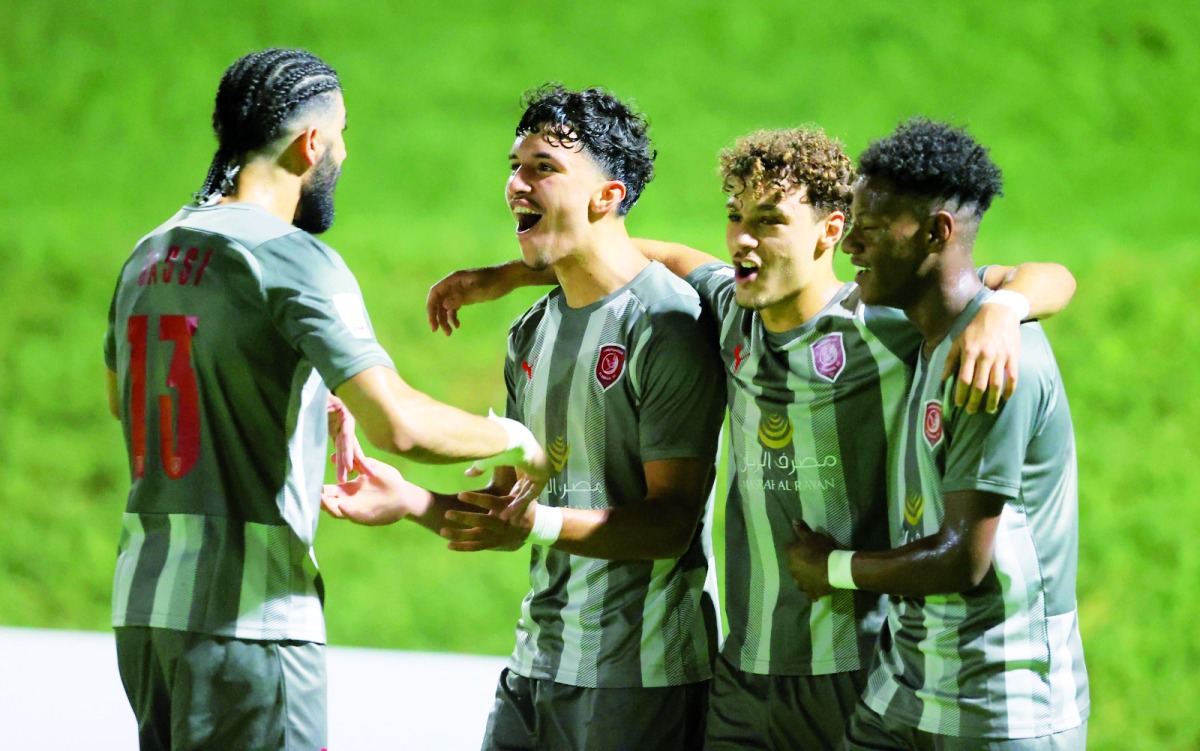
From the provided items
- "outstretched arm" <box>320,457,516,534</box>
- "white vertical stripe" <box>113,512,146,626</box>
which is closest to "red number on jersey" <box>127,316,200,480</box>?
"white vertical stripe" <box>113,512,146,626</box>

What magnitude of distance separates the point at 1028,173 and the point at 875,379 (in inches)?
104

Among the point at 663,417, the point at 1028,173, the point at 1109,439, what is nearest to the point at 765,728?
the point at 663,417

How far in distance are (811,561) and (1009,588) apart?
351 mm

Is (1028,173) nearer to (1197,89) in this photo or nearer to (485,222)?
(1197,89)

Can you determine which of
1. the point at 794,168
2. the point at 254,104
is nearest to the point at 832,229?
the point at 794,168

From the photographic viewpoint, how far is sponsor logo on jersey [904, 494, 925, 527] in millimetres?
1974

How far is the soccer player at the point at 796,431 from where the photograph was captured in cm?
218

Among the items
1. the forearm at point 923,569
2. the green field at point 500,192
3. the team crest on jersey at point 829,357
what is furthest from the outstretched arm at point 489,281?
the green field at point 500,192

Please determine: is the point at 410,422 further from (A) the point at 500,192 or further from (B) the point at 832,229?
(A) the point at 500,192

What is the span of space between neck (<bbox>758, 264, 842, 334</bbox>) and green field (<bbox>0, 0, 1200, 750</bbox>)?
244cm

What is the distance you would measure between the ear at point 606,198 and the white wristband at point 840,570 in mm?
828

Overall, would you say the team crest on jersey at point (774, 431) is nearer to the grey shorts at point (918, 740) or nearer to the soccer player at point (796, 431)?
the soccer player at point (796, 431)

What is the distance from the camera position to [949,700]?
189 centimetres

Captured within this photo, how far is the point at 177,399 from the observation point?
1.86m
